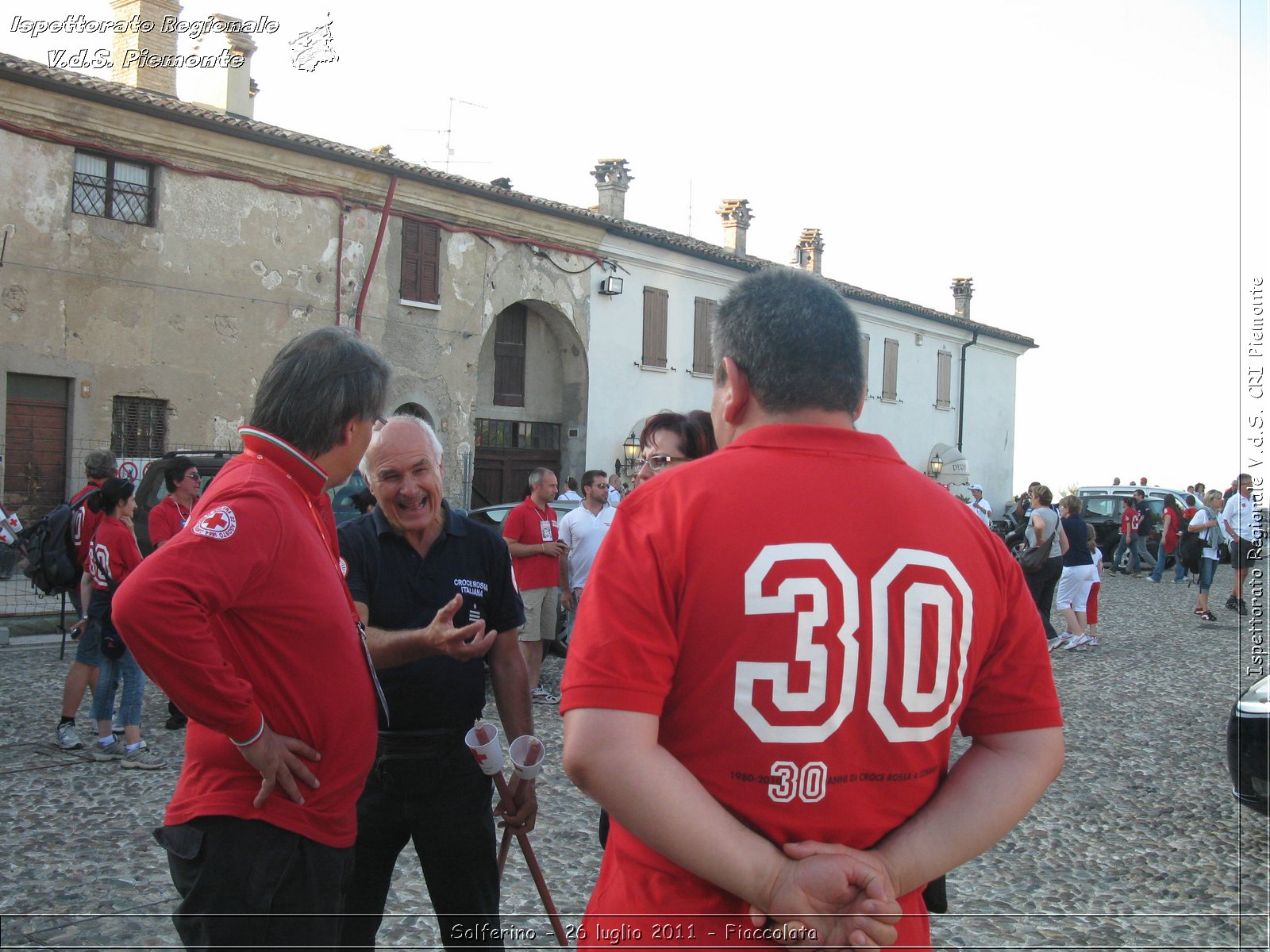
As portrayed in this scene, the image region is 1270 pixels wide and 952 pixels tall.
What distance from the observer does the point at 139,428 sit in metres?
16.9

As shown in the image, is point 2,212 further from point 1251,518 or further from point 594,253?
point 1251,518

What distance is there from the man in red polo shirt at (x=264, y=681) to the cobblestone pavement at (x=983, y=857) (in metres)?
2.03

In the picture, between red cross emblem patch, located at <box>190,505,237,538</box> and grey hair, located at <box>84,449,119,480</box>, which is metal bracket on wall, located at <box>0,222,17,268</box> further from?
red cross emblem patch, located at <box>190,505,237,538</box>

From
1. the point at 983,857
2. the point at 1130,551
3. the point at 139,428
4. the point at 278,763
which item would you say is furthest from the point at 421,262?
the point at 278,763

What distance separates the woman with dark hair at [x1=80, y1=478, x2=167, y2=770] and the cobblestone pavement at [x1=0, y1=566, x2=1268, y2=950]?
0.62 ft

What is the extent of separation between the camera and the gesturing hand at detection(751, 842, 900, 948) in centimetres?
155

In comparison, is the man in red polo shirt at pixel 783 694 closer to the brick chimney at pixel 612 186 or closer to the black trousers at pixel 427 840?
the black trousers at pixel 427 840

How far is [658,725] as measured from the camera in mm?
1597

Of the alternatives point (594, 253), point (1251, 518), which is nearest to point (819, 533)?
point (1251, 518)

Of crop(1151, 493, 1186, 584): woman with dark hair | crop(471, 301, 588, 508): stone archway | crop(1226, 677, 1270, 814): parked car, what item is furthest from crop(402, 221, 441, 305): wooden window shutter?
crop(1226, 677, 1270, 814): parked car

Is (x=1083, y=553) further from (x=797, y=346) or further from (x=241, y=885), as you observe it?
(x=241, y=885)

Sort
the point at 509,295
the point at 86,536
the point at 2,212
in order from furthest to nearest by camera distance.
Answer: the point at 509,295, the point at 2,212, the point at 86,536

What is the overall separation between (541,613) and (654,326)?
57.4 ft

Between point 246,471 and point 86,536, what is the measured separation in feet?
20.0
